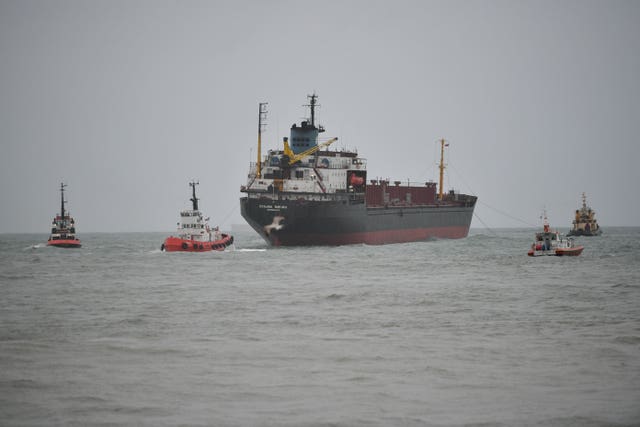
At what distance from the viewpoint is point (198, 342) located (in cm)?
1717

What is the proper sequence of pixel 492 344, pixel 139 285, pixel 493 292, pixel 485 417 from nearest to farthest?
pixel 485 417
pixel 492 344
pixel 493 292
pixel 139 285

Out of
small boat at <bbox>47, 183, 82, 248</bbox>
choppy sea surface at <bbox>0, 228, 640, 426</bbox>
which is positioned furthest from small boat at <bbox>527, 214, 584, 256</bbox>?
small boat at <bbox>47, 183, 82, 248</bbox>

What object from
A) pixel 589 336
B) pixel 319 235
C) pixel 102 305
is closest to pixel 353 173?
pixel 319 235

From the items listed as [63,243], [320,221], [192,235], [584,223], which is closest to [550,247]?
[320,221]

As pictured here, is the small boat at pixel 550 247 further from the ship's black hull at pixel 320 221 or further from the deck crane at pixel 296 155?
the deck crane at pixel 296 155

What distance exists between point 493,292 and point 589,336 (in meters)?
11.2

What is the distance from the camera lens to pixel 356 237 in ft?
229

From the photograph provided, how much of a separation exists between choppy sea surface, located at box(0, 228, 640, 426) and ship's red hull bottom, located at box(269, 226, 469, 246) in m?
32.7

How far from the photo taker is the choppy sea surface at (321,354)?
11117 millimetres

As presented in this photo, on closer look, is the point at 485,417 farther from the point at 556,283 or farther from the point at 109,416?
the point at 556,283

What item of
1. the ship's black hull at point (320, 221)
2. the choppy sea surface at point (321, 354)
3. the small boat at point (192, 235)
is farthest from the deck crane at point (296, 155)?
the choppy sea surface at point (321, 354)

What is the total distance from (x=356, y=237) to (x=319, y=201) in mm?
7280

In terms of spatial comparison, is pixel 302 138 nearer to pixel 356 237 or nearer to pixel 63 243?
pixel 356 237

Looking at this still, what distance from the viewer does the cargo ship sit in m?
64.9
